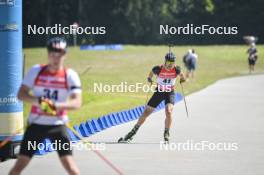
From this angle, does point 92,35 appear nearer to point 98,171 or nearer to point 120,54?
point 120,54

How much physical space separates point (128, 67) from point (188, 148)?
3599cm

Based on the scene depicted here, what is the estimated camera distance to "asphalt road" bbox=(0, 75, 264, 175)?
11086 mm

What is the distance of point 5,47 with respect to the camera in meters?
11.2

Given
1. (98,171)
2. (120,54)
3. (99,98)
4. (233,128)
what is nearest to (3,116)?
(98,171)

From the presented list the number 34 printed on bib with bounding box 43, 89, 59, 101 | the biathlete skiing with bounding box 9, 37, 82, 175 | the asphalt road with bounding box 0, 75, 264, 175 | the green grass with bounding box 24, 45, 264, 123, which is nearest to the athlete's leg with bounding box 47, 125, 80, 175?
the biathlete skiing with bounding box 9, 37, 82, 175

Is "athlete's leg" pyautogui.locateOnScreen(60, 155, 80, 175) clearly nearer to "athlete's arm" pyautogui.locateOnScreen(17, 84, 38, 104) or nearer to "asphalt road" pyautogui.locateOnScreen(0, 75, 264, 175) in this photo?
"athlete's arm" pyautogui.locateOnScreen(17, 84, 38, 104)

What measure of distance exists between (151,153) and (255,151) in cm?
219

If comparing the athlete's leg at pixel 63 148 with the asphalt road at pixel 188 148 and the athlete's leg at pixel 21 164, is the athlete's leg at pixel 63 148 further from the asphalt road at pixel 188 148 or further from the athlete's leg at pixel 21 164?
the asphalt road at pixel 188 148

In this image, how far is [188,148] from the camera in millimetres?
13703

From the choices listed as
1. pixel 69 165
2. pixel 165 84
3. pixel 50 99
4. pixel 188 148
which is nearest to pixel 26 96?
pixel 50 99

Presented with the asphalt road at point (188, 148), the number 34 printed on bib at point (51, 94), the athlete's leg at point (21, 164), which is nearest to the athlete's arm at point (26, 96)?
the number 34 printed on bib at point (51, 94)

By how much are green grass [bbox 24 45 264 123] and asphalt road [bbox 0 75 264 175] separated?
12.7 ft

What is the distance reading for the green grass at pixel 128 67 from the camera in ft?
85.9

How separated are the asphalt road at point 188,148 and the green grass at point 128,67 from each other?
153 inches
